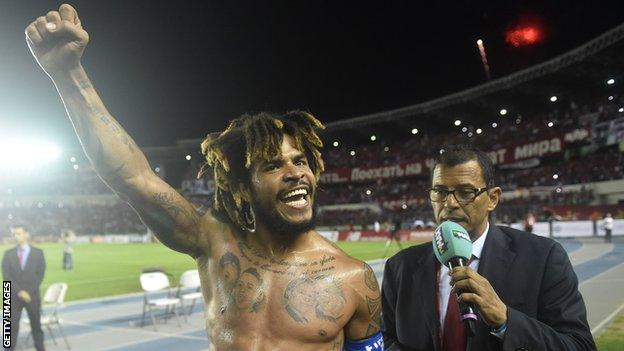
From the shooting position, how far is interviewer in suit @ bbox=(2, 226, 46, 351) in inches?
307

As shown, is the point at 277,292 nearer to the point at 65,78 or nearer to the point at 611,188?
the point at 65,78

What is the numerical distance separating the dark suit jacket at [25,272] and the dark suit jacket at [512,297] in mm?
6701

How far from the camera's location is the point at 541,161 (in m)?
43.2

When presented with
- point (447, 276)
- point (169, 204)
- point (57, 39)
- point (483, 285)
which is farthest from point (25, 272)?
point (483, 285)

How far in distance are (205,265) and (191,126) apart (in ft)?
220

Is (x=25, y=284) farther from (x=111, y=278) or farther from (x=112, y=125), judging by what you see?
(x=111, y=278)

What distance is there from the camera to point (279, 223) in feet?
8.00

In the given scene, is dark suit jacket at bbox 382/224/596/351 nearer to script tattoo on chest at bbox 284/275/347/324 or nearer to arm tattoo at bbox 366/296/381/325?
arm tattoo at bbox 366/296/381/325

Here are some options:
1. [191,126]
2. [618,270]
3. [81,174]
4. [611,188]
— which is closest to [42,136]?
[191,126]

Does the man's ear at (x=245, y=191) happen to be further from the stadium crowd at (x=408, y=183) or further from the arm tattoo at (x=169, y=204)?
the stadium crowd at (x=408, y=183)

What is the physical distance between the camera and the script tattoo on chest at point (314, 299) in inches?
96.3

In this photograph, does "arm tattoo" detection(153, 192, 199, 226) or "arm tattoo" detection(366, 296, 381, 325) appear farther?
"arm tattoo" detection(366, 296, 381, 325)

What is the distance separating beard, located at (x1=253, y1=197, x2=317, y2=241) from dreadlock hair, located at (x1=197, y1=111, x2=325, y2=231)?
0.12 metres

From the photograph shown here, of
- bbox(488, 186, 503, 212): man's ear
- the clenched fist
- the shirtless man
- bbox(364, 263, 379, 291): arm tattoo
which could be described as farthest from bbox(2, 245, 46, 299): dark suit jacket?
bbox(488, 186, 503, 212): man's ear
